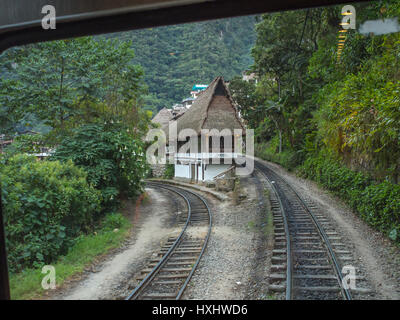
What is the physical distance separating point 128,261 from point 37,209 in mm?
2589

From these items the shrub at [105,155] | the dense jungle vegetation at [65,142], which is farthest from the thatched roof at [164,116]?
the shrub at [105,155]

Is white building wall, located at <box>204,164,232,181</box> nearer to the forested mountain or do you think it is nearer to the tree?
the forested mountain

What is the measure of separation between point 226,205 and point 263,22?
14.5m

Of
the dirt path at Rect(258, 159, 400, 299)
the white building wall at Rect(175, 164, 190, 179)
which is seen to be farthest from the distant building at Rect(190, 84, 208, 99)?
the dirt path at Rect(258, 159, 400, 299)

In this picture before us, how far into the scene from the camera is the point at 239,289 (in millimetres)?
5691

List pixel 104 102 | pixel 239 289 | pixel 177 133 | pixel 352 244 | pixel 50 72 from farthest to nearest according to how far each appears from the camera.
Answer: pixel 177 133 < pixel 104 102 < pixel 50 72 < pixel 352 244 < pixel 239 289

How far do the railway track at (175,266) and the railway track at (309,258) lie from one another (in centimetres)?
186

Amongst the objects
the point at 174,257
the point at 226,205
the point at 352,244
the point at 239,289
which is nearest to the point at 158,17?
the point at 239,289

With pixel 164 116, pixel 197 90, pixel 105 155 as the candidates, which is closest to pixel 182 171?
pixel 197 90

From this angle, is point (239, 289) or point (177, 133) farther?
point (177, 133)

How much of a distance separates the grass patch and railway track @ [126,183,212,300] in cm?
164

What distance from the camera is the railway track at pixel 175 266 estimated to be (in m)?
5.56
